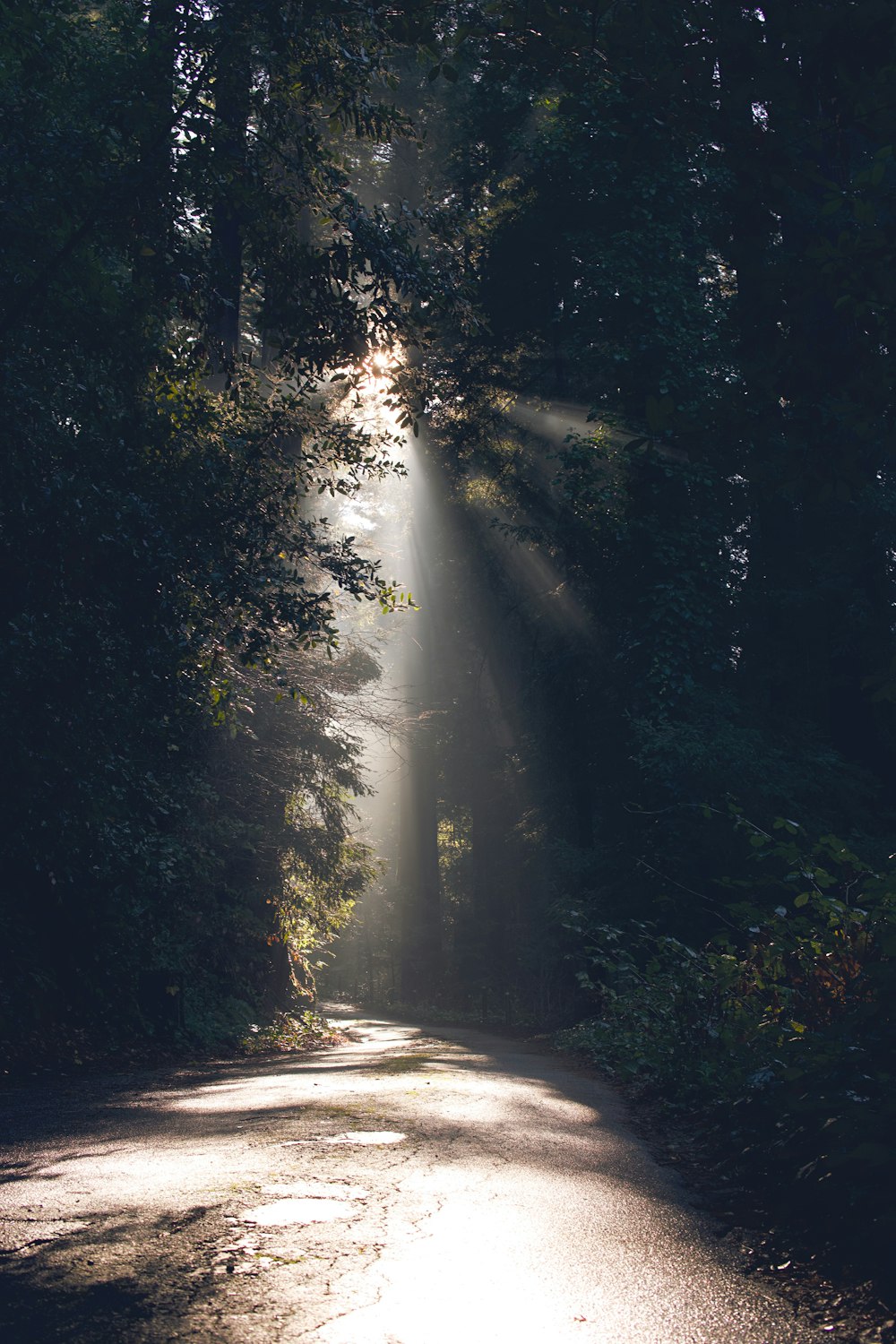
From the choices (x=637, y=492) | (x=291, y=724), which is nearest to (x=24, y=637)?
(x=291, y=724)

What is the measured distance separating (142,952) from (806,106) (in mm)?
12904

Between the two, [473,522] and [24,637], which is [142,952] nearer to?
[24,637]

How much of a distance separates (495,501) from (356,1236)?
22.7 meters

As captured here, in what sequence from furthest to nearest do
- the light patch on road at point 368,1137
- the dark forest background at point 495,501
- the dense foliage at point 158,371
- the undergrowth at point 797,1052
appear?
the dense foliage at point 158,371 < the light patch on road at point 368,1137 < the dark forest background at point 495,501 < the undergrowth at point 797,1052

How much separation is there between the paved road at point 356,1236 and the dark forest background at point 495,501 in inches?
33.9

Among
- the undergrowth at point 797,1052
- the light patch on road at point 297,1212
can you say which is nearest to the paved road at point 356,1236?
the light patch on road at point 297,1212

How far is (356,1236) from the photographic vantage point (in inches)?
164

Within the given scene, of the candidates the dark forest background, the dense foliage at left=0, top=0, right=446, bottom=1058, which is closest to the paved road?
the dark forest background

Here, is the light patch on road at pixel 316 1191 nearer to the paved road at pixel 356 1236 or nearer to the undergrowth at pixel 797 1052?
the paved road at pixel 356 1236

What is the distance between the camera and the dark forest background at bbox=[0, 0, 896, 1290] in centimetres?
493

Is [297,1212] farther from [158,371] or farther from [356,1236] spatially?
[158,371]

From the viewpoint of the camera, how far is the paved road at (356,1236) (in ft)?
10.8

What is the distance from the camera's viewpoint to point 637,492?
19.4 metres

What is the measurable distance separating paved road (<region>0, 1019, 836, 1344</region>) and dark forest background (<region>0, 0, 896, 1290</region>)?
0.86 meters
